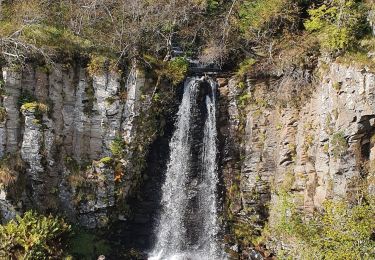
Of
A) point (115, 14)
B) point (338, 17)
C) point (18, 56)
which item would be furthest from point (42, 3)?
point (338, 17)

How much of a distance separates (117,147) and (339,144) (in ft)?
25.8

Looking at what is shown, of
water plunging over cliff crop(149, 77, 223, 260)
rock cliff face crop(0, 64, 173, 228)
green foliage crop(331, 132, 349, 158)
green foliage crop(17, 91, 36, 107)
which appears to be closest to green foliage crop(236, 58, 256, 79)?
water plunging over cliff crop(149, 77, 223, 260)

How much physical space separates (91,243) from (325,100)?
31.1 feet

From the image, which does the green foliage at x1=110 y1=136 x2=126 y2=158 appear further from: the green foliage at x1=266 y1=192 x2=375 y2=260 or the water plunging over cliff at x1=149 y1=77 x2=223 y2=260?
the green foliage at x1=266 y1=192 x2=375 y2=260

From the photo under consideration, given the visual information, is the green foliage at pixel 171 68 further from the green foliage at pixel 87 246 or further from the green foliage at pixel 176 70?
the green foliage at pixel 87 246

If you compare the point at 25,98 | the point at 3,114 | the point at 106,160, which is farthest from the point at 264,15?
the point at 3,114

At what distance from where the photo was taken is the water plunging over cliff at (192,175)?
611 inches

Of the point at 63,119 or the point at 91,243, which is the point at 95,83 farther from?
the point at 91,243

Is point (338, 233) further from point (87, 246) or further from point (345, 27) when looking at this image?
point (87, 246)

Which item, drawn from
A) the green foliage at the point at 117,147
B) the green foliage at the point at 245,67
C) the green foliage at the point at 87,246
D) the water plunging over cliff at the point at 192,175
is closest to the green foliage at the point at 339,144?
the green foliage at the point at 245,67

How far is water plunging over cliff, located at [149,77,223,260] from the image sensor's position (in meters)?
15.5

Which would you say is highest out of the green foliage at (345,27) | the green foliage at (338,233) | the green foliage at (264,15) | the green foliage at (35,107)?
the green foliage at (264,15)

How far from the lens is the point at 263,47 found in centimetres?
→ 1588

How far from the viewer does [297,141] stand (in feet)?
45.8
